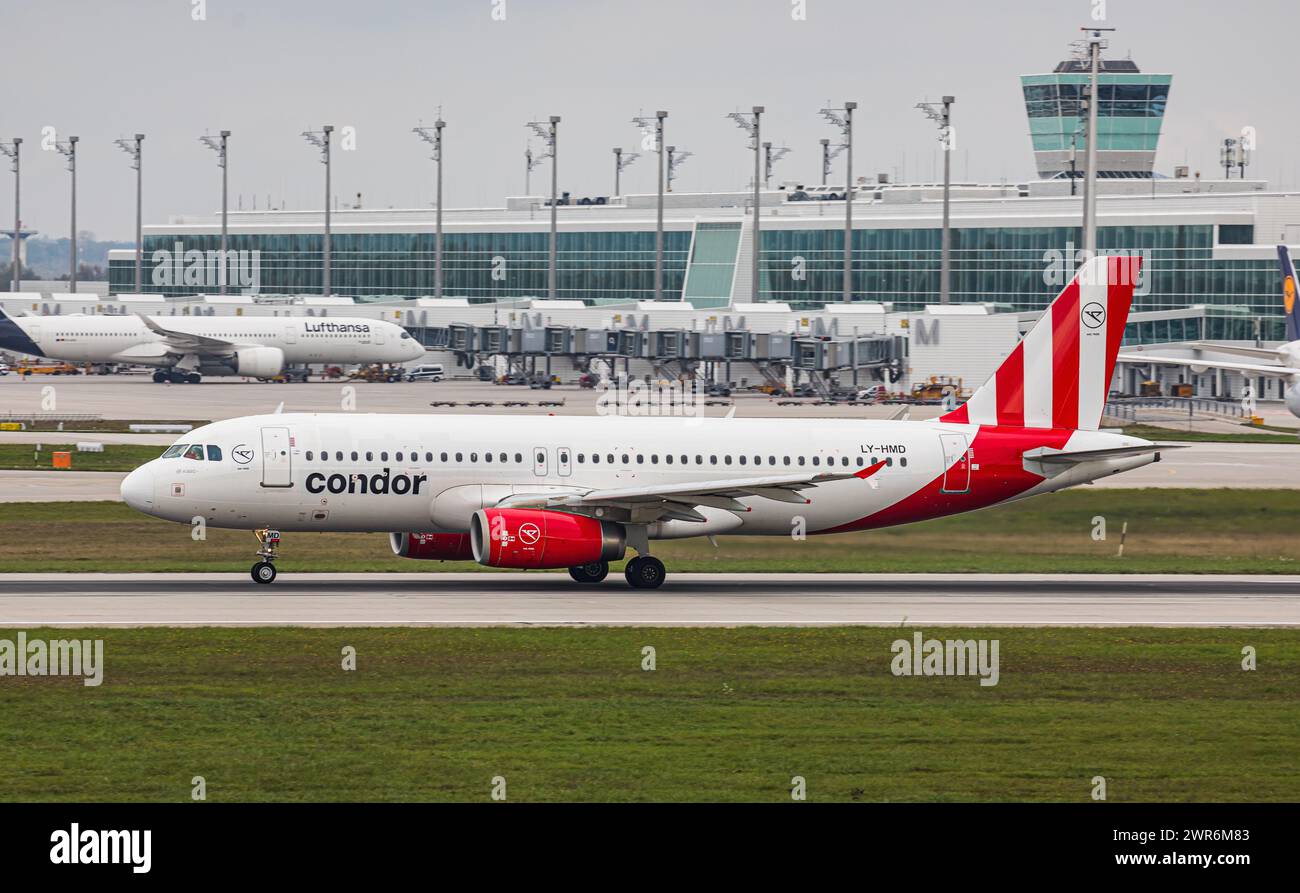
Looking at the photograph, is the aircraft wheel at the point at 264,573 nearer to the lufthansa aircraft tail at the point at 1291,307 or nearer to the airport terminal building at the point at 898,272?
the lufthansa aircraft tail at the point at 1291,307

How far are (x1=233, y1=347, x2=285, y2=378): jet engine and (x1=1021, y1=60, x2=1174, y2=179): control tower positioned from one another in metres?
92.1

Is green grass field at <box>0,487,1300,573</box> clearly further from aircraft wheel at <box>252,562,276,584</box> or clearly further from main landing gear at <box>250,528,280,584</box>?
aircraft wheel at <box>252,562,276,584</box>

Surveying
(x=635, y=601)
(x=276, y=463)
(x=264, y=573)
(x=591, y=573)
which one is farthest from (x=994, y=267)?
(x=264, y=573)

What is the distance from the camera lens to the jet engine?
5404 inches

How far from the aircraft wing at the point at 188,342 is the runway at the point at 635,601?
96302 mm

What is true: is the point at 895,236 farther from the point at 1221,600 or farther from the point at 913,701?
the point at 913,701

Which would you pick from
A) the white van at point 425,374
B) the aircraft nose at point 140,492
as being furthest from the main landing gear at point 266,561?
the white van at point 425,374

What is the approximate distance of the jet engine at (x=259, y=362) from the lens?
450 ft

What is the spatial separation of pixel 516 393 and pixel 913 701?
332 feet

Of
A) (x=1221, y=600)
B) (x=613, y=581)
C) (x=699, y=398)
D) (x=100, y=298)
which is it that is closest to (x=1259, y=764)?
(x=1221, y=600)

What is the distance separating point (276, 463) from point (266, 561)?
2.39m

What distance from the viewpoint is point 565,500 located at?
42.7 meters

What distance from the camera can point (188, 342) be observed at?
453 feet

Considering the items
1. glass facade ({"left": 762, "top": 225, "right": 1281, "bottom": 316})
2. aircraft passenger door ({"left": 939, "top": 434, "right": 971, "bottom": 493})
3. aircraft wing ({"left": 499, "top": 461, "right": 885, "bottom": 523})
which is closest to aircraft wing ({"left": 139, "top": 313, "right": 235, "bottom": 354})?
glass facade ({"left": 762, "top": 225, "right": 1281, "bottom": 316})
